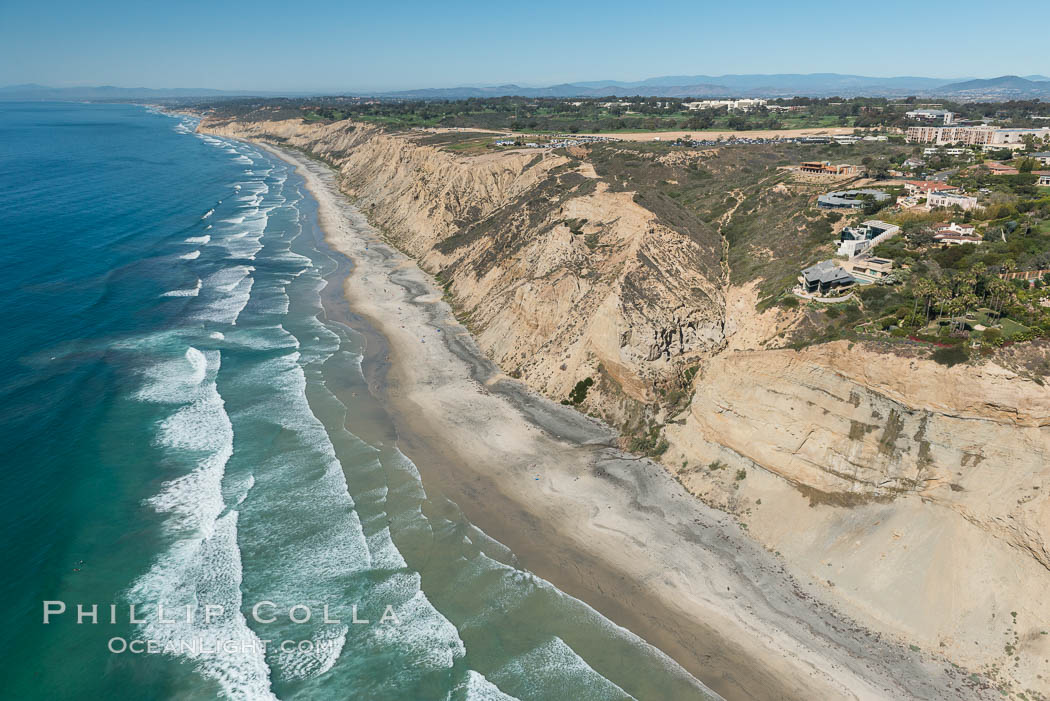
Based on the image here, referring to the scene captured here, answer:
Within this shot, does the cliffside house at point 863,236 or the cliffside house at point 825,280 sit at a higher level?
the cliffside house at point 863,236

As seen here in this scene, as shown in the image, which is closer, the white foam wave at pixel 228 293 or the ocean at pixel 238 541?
the ocean at pixel 238 541

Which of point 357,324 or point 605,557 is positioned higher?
point 357,324

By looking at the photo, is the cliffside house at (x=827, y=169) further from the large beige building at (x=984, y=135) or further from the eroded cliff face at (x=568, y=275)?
the large beige building at (x=984, y=135)

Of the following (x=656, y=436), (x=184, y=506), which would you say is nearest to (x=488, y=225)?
(x=656, y=436)

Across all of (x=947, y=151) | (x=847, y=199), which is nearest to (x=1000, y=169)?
(x=947, y=151)

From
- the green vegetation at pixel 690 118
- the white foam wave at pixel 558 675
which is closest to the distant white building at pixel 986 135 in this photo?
the green vegetation at pixel 690 118

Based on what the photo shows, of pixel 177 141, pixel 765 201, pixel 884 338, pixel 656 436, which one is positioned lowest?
pixel 656 436

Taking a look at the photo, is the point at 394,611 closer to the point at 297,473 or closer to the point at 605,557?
the point at 605,557
